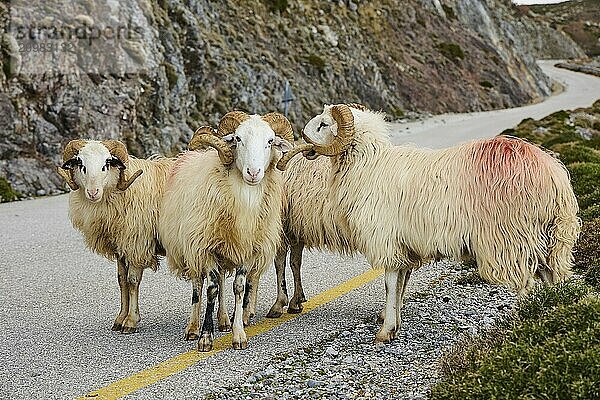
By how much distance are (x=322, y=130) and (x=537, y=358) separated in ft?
12.8

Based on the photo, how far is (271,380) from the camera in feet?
21.3

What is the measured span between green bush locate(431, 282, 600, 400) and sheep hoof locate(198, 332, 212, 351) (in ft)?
7.18

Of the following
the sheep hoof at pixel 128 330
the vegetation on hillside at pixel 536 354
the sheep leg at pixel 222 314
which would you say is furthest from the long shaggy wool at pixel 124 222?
the vegetation on hillside at pixel 536 354

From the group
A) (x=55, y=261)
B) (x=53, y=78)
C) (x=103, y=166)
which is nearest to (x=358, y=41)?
(x=53, y=78)

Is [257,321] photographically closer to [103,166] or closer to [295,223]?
[295,223]

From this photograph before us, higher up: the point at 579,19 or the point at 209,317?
the point at 579,19

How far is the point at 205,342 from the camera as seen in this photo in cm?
748

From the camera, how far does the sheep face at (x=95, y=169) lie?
27.1 feet

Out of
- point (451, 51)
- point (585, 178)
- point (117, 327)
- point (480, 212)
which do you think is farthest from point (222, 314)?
point (451, 51)

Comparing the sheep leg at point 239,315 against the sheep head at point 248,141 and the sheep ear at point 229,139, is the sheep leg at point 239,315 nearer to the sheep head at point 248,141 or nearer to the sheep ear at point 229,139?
the sheep head at point 248,141

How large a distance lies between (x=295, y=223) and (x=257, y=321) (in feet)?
3.55

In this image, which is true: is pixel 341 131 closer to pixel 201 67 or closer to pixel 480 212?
pixel 480 212

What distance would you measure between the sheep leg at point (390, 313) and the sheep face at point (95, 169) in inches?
111

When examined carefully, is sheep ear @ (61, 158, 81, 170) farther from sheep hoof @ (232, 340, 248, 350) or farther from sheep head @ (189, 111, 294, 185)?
sheep hoof @ (232, 340, 248, 350)
